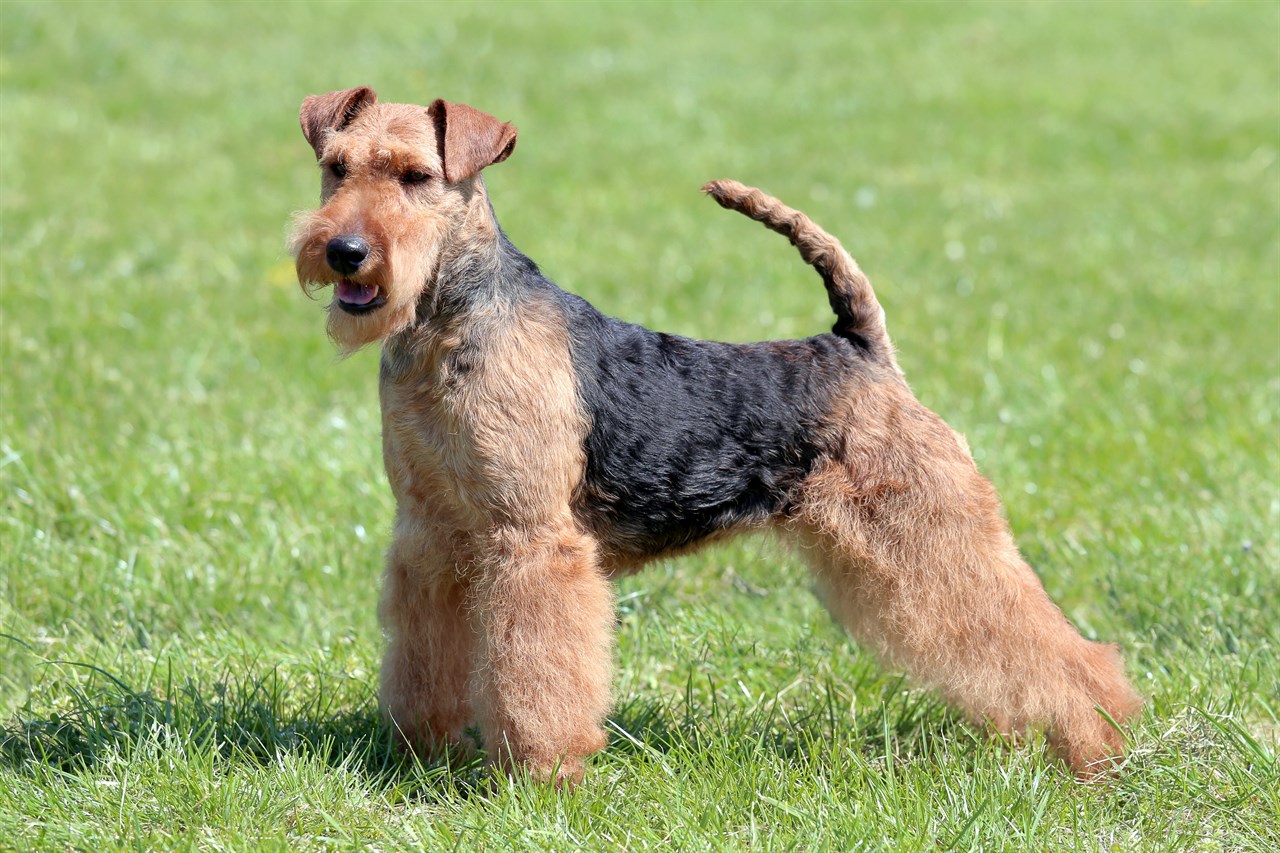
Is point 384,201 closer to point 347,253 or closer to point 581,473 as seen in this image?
point 347,253

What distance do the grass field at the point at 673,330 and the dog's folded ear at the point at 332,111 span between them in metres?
1.77

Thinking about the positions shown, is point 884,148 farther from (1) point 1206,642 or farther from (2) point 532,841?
(2) point 532,841

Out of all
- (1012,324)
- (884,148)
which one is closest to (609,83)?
(884,148)

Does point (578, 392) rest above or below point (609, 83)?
below

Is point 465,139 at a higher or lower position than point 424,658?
higher

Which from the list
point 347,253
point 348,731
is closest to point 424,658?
point 348,731

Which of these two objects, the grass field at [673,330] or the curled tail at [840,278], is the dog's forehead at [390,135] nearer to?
the curled tail at [840,278]

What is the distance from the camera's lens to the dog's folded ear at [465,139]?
11.6 ft

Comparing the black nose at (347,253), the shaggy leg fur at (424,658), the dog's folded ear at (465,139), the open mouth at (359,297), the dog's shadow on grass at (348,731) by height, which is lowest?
the dog's shadow on grass at (348,731)

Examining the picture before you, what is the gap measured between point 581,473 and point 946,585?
1.18 m

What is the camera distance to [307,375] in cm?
721

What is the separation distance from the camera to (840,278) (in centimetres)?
408

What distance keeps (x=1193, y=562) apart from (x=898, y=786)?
223 centimetres

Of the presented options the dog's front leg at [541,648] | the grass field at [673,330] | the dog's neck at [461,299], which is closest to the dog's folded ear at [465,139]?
the dog's neck at [461,299]
